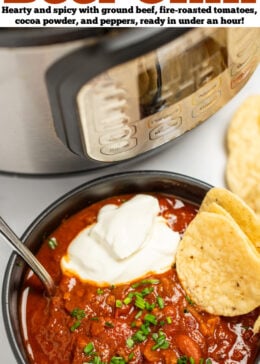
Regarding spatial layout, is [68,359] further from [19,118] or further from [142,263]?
[19,118]

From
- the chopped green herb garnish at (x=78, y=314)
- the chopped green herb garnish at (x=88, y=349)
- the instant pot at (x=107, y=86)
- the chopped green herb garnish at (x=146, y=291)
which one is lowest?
the chopped green herb garnish at (x=88, y=349)

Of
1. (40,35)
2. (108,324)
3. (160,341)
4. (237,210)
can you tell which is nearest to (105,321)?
(108,324)

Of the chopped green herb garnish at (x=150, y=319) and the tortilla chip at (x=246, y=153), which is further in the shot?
the tortilla chip at (x=246, y=153)

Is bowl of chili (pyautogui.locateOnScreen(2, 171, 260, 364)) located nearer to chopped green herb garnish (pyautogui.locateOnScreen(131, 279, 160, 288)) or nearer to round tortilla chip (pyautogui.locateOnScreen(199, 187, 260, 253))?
chopped green herb garnish (pyautogui.locateOnScreen(131, 279, 160, 288))

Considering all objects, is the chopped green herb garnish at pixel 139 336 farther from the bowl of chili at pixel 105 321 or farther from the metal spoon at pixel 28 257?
the metal spoon at pixel 28 257

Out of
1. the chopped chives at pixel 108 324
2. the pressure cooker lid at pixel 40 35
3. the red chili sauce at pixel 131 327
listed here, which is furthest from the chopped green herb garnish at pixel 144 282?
the pressure cooker lid at pixel 40 35

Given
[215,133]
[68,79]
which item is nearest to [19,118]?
[68,79]

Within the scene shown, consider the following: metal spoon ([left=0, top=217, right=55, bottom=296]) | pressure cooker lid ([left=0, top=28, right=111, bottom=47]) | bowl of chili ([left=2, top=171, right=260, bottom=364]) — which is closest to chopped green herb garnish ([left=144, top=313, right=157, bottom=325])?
bowl of chili ([left=2, top=171, right=260, bottom=364])
